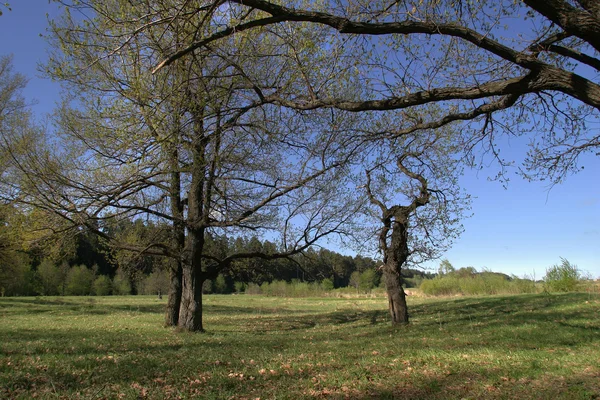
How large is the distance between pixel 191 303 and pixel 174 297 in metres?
3.29

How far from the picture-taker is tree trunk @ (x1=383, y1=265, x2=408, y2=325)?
13422 millimetres

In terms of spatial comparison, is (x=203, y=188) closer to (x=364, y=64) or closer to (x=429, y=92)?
(x=364, y=64)

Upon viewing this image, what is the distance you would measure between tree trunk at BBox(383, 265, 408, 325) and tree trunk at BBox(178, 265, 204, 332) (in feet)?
21.6

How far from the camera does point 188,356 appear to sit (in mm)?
7586

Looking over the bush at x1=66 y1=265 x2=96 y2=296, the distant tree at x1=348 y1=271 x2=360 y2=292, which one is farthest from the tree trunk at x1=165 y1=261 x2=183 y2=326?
the bush at x1=66 y1=265 x2=96 y2=296

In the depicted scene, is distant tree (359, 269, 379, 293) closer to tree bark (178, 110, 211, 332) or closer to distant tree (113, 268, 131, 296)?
distant tree (113, 268, 131, 296)

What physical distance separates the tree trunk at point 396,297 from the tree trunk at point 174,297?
827 cm

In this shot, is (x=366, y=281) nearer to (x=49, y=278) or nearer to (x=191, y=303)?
(x=49, y=278)

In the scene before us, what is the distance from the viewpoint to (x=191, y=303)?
42.5 ft

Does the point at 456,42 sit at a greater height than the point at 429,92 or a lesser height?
greater

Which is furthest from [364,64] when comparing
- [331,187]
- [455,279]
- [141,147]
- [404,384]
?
[455,279]

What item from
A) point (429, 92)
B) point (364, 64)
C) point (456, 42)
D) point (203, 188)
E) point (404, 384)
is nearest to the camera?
→ point (404, 384)

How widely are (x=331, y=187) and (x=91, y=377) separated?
8646mm

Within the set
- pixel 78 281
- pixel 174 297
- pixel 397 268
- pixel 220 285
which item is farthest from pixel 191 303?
pixel 220 285
